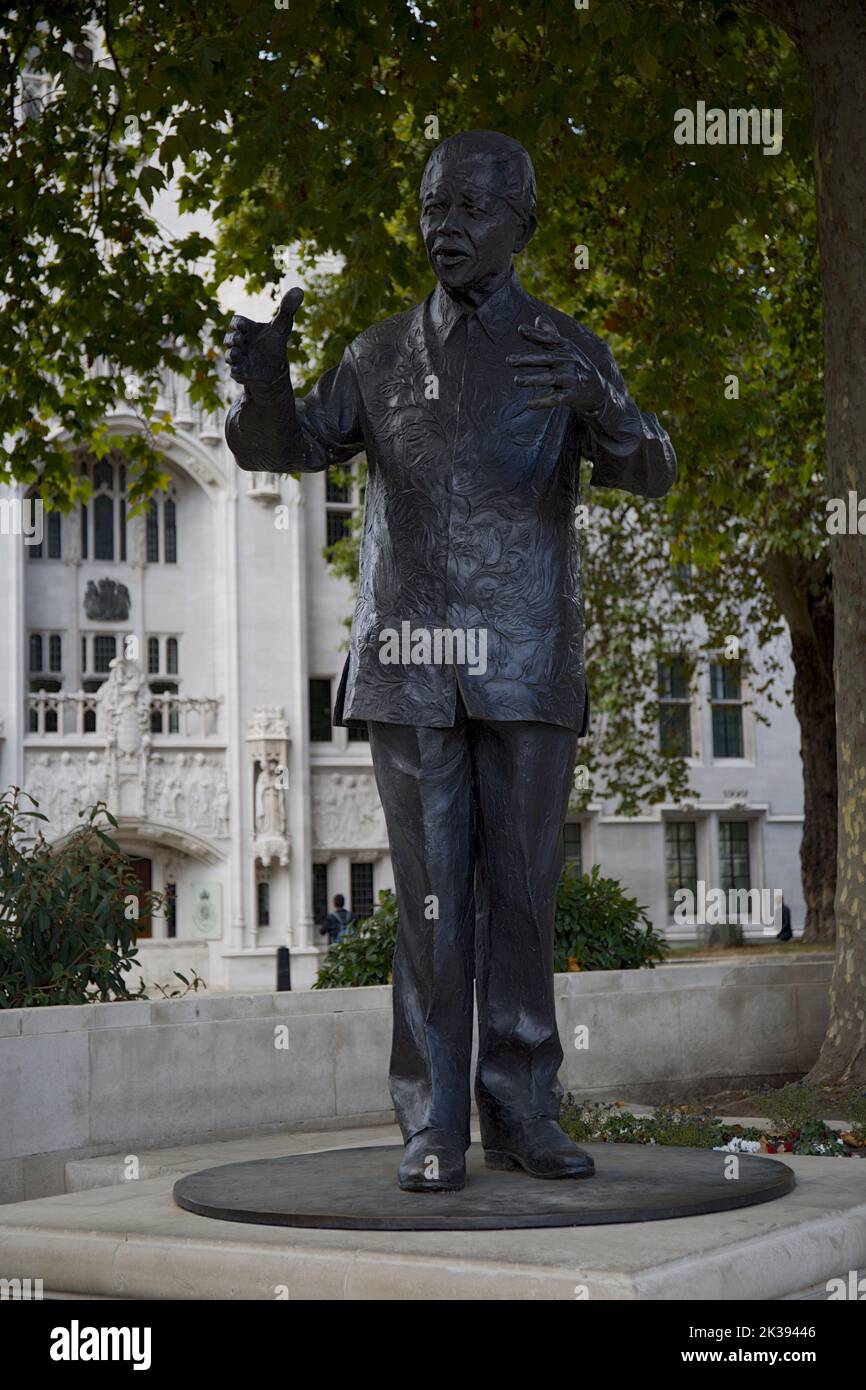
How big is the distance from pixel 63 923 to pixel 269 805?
85.9ft

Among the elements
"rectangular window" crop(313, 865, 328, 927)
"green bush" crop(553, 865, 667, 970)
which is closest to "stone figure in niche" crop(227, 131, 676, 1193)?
"green bush" crop(553, 865, 667, 970)

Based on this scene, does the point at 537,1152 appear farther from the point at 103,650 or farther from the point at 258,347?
the point at 103,650

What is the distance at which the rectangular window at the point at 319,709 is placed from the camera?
3703cm

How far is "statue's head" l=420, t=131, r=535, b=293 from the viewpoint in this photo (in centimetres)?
473

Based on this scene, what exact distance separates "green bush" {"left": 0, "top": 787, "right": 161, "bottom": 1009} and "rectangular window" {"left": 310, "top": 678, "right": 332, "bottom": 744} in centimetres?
2805

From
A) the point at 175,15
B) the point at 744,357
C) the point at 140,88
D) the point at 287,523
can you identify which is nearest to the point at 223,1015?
the point at 140,88

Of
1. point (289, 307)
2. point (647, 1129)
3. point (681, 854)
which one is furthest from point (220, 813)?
point (289, 307)

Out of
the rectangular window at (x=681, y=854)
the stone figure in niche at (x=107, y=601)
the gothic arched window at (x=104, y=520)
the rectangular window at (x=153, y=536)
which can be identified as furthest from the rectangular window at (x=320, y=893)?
the rectangular window at (x=681, y=854)

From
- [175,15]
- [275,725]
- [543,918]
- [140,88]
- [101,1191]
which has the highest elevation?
[175,15]

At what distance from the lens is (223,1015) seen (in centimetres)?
896

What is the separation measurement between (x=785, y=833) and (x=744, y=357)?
23804mm

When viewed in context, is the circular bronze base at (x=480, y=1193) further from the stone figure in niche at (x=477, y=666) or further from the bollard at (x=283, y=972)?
the bollard at (x=283, y=972)

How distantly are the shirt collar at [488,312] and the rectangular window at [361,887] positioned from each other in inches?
1250

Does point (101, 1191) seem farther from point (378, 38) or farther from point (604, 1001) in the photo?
point (378, 38)
